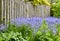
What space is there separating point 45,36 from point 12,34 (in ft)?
1.96

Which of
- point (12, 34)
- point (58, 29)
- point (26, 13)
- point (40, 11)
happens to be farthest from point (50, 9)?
point (12, 34)

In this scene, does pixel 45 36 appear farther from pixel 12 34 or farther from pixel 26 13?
pixel 26 13

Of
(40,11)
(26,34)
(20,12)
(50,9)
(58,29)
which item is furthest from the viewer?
(50,9)

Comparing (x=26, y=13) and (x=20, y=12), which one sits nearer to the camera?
(x=20, y=12)

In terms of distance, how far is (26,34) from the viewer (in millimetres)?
3438

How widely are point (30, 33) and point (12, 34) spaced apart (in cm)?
41

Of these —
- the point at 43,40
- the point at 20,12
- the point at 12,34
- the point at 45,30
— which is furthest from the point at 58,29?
the point at 20,12

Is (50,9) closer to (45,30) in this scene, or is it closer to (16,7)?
(16,7)

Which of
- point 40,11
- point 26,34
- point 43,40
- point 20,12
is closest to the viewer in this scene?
point 43,40

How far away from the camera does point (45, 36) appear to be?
3.32 meters

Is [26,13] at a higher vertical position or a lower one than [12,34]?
lower

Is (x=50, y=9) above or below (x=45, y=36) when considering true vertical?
below

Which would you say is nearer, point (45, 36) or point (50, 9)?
point (45, 36)

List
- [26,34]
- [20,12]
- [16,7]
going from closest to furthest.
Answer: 1. [26,34]
2. [16,7]
3. [20,12]
